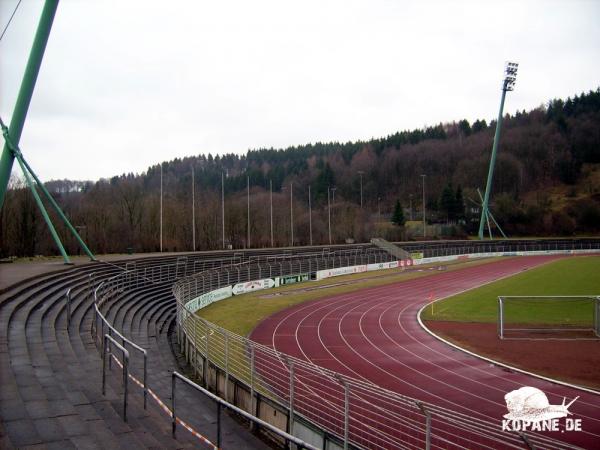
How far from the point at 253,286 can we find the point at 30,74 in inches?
1059

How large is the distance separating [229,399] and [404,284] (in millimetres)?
30314

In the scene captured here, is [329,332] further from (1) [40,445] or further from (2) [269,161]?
(2) [269,161]

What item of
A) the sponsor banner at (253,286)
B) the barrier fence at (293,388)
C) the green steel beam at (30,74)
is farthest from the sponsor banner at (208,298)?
the green steel beam at (30,74)

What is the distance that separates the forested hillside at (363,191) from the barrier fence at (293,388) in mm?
20119

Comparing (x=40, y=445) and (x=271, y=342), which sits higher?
(x=40, y=445)

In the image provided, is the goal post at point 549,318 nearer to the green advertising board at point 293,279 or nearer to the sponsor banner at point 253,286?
the sponsor banner at point 253,286

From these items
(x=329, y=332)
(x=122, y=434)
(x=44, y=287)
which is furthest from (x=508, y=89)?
(x=122, y=434)

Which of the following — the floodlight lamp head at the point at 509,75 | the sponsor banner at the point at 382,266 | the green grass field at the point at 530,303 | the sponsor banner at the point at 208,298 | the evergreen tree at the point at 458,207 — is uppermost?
the floodlight lamp head at the point at 509,75

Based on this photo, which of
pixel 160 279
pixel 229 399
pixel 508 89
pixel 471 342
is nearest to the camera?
pixel 229 399

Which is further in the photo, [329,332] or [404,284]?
[404,284]

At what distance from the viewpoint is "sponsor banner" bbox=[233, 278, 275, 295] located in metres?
35.3

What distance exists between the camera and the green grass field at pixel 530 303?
24141 mm

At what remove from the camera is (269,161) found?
521 feet

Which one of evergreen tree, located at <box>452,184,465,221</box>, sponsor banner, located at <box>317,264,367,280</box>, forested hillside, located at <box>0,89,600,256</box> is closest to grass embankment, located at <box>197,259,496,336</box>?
sponsor banner, located at <box>317,264,367,280</box>
